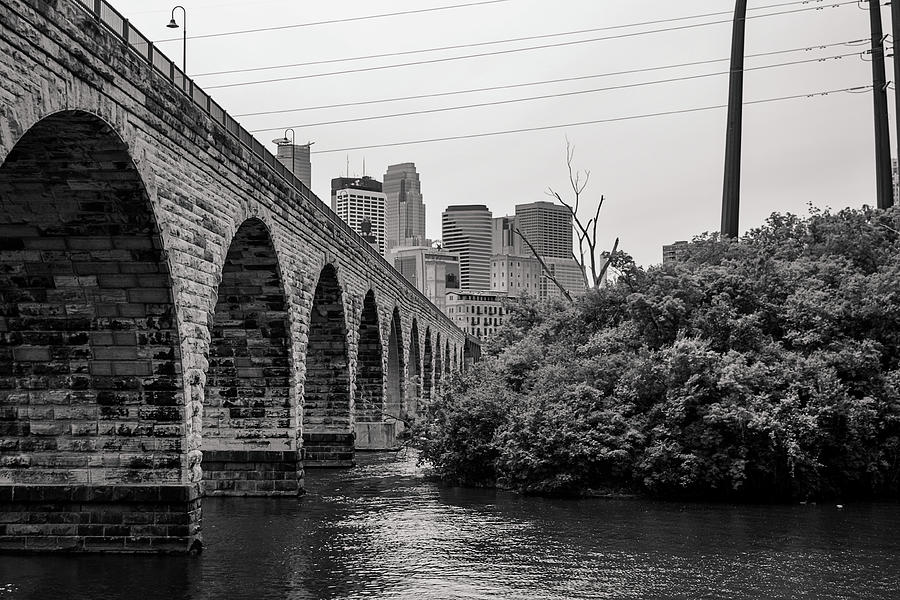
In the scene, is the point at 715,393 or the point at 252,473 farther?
the point at 715,393

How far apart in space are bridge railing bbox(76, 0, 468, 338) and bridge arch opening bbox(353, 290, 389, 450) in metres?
12.7

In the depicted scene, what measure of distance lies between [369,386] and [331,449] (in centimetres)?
821

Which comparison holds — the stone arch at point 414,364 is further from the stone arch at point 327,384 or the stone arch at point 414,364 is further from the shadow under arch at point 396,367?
the stone arch at point 327,384

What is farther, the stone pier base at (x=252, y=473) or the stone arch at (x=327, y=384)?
the stone arch at (x=327, y=384)

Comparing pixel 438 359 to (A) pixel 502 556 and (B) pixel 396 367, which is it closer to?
(B) pixel 396 367

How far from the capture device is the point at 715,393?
27.8 metres

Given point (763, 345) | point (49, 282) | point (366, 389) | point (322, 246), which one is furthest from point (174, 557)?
point (366, 389)

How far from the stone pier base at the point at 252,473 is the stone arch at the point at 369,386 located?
51.6 ft

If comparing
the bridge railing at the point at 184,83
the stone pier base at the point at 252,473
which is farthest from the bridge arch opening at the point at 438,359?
the stone pier base at the point at 252,473

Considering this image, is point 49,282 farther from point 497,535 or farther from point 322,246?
point 322,246

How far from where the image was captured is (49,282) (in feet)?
58.6

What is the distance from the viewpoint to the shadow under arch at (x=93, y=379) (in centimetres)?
1769

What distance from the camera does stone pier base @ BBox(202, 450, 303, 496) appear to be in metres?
27.5

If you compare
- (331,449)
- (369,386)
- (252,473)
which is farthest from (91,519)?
(369,386)
